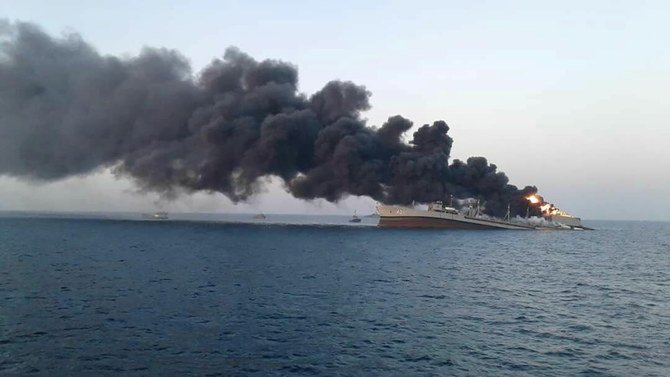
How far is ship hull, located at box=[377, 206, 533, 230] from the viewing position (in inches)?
7024

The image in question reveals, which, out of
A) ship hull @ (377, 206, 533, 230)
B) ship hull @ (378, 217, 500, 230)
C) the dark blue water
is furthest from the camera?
ship hull @ (378, 217, 500, 230)

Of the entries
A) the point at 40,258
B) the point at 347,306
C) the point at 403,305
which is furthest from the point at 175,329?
the point at 40,258

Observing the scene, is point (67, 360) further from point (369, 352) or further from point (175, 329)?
point (369, 352)

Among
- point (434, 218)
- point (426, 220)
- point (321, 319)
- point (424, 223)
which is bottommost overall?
point (321, 319)

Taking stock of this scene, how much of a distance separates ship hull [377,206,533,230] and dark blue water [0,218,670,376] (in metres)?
109

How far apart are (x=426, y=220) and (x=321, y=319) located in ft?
480

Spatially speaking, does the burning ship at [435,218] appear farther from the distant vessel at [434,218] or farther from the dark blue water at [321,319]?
the dark blue water at [321,319]

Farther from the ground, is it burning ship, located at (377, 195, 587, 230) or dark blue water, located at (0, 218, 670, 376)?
burning ship, located at (377, 195, 587, 230)

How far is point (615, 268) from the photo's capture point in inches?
2931

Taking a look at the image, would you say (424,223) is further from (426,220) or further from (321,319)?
(321,319)

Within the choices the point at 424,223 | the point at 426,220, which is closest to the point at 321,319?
the point at 426,220

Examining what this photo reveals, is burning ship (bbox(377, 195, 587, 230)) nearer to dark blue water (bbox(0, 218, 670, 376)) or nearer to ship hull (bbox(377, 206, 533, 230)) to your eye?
ship hull (bbox(377, 206, 533, 230))

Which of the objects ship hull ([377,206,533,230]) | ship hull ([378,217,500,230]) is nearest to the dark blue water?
ship hull ([377,206,533,230])

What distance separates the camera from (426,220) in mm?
178625
